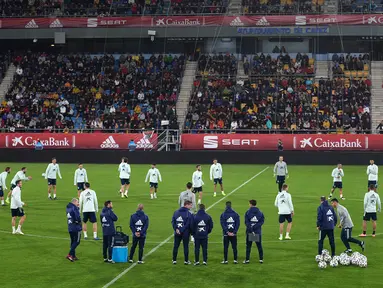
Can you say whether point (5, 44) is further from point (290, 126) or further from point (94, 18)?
point (290, 126)

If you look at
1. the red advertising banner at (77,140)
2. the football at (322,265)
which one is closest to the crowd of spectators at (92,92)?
the red advertising banner at (77,140)

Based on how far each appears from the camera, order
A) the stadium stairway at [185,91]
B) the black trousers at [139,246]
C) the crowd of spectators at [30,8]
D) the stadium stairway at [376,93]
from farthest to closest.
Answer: the crowd of spectators at [30,8] → the stadium stairway at [185,91] → the stadium stairway at [376,93] → the black trousers at [139,246]

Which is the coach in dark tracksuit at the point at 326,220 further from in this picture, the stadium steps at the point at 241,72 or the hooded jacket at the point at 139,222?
the stadium steps at the point at 241,72

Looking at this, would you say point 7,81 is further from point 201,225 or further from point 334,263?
point 334,263

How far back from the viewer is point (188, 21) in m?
65.8

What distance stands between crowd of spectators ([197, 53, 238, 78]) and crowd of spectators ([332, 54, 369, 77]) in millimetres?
8457

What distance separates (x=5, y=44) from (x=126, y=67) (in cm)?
1377

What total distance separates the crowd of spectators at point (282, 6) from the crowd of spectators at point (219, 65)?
4306mm

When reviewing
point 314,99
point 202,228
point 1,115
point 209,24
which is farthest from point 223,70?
point 202,228

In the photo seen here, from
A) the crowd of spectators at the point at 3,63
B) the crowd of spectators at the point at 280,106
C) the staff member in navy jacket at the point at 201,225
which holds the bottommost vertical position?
the staff member in navy jacket at the point at 201,225

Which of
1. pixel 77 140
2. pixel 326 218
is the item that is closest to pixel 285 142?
pixel 77 140

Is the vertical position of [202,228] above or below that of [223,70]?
below

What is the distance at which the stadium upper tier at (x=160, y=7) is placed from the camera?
63906mm

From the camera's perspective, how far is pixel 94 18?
67750 mm
